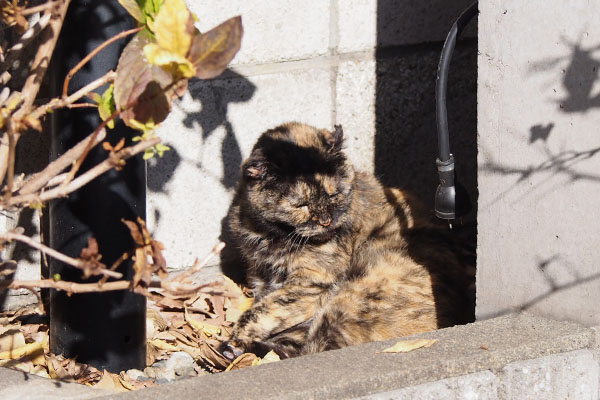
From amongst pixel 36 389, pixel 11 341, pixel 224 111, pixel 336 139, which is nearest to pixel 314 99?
pixel 336 139

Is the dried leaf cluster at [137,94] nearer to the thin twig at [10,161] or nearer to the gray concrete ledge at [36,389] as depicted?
the thin twig at [10,161]

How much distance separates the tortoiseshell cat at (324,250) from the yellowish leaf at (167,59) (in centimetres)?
176

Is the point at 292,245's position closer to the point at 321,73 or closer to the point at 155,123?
the point at 321,73

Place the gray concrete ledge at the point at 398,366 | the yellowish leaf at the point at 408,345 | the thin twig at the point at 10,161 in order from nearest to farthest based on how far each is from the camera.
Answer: the thin twig at the point at 10,161, the gray concrete ledge at the point at 398,366, the yellowish leaf at the point at 408,345

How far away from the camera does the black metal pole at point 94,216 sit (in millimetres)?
2730

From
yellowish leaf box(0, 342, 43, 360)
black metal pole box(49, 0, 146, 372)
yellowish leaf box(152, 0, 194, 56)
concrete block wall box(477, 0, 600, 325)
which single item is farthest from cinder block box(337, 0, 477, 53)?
yellowish leaf box(152, 0, 194, 56)

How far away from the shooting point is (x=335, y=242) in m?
3.77

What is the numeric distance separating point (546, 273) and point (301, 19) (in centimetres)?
189

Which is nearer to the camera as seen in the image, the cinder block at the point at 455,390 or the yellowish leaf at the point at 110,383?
the cinder block at the point at 455,390

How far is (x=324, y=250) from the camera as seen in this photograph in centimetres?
373

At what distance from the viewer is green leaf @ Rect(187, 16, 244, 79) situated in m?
1.60

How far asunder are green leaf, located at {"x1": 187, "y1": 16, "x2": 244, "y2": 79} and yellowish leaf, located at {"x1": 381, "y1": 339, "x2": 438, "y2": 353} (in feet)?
4.10

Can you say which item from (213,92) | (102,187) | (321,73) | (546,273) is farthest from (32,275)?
(546,273)

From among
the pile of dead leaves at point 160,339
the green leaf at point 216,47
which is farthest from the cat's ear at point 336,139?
the green leaf at point 216,47
